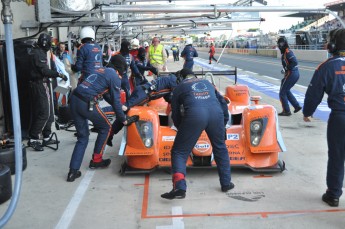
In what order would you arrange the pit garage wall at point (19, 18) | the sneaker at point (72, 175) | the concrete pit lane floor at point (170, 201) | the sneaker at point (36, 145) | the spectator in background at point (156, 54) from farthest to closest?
the spectator in background at point (156, 54), the pit garage wall at point (19, 18), the sneaker at point (36, 145), the sneaker at point (72, 175), the concrete pit lane floor at point (170, 201)

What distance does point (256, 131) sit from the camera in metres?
5.54

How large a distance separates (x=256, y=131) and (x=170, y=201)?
60.0 inches

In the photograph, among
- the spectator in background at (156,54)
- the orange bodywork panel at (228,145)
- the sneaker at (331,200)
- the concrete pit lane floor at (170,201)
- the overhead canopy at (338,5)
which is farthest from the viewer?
the overhead canopy at (338,5)

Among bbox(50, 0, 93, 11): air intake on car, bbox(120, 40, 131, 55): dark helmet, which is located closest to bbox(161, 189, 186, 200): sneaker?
bbox(50, 0, 93, 11): air intake on car

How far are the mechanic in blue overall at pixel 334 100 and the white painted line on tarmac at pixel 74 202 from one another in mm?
2654

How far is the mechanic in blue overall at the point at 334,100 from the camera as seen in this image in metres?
4.32

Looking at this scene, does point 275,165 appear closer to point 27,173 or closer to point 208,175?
point 208,175

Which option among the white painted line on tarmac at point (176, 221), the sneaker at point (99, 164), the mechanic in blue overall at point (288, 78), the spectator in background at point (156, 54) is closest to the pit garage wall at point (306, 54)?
the spectator in background at point (156, 54)

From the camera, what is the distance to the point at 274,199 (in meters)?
4.75

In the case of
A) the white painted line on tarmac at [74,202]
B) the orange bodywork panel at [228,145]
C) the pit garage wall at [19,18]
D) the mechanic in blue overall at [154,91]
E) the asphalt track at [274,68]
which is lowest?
the asphalt track at [274,68]

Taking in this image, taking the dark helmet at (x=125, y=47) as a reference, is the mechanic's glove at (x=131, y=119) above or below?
below

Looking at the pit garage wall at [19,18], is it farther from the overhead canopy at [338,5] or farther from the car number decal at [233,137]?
the overhead canopy at [338,5]

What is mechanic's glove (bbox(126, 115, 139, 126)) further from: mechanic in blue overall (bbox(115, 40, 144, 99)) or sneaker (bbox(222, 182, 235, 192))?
mechanic in blue overall (bbox(115, 40, 144, 99))

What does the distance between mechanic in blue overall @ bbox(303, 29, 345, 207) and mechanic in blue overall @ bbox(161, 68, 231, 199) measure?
1.00 m
